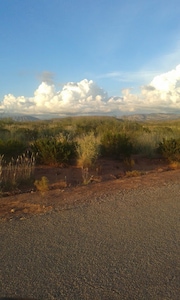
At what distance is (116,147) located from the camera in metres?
18.0

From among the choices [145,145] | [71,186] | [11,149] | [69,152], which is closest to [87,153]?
[69,152]

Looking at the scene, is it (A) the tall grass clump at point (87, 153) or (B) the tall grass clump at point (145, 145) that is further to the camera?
(B) the tall grass clump at point (145, 145)

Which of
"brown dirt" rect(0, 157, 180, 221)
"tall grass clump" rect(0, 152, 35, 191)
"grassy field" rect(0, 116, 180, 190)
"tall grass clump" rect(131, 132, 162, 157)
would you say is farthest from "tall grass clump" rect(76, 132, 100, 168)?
"tall grass clump" rect(131, 132, 162, 157)

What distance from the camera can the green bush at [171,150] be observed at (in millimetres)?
17684

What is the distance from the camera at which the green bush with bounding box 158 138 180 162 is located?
17.7 meters

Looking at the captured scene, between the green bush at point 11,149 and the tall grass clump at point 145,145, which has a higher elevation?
the green bush at point 11,149

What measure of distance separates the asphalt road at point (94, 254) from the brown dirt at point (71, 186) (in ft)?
2.49

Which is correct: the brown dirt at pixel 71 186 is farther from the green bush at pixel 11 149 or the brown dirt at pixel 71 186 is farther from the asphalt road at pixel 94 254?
the green bush at pixel 11 149

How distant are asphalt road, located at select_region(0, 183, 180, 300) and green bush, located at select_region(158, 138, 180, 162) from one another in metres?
10.00

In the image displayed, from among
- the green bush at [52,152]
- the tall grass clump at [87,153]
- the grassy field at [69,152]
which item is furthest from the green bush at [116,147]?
the green bush at [52,152]

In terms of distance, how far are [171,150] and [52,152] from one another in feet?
23.7

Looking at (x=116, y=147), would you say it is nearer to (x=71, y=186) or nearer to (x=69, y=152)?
(x=69, y=152)

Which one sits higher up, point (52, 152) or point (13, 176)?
point (52, 152)

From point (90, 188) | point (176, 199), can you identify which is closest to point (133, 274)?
point (176, 199)
